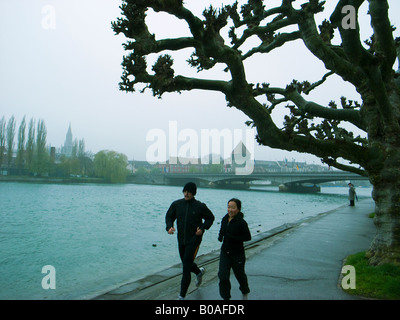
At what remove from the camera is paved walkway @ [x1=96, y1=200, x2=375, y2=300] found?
5598 millimetres

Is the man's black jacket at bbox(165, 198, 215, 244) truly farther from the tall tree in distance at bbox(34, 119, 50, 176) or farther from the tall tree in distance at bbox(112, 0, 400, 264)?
the tall tree in distance at bbox(34, 119, 50, 176)

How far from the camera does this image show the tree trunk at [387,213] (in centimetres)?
647

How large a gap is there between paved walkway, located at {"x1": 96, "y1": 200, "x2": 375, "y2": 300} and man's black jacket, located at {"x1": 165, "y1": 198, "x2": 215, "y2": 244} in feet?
3.40

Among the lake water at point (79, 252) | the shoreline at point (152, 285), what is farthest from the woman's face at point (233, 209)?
the lake water at point (79, 252)

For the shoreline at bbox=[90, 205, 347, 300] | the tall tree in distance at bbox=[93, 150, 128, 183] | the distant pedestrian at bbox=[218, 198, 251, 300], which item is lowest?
the shoreline at bbox=[90, 205, 347, 300]

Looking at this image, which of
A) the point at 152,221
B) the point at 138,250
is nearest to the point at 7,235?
the point at 138,250

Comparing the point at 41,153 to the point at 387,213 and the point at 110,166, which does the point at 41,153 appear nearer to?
the point at 110,166

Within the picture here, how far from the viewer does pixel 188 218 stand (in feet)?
18.5

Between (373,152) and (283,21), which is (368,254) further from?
(283,21)

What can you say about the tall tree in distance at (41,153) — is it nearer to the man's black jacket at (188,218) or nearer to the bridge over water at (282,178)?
the bridge over water at (282,178)

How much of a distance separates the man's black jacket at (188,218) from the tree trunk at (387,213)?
12.2 feet

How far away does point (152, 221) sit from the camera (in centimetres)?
2175

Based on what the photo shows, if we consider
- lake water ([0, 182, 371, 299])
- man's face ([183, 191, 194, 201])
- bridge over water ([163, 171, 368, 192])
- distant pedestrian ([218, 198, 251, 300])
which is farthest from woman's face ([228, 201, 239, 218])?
bridge over water ([163, 171, 368, 192])

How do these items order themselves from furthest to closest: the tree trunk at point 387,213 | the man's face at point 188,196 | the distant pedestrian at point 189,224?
1. the tree trunk at point 387,213
2. the man's face at point 188,196
3. the distant pedestrian at point 189,224
